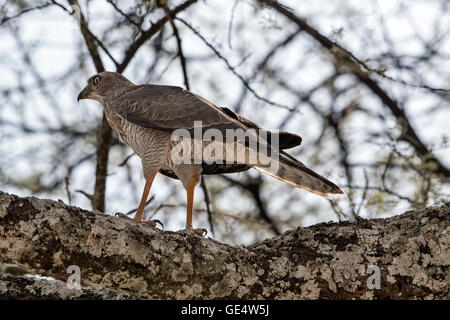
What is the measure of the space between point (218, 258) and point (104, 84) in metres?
2.87

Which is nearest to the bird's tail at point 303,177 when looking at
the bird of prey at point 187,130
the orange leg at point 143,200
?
the bird of prey at point 187,130

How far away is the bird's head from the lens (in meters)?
5.33

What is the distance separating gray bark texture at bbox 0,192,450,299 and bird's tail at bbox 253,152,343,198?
2.69 ft

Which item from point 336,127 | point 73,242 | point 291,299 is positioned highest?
point 336,127

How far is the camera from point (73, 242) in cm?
270

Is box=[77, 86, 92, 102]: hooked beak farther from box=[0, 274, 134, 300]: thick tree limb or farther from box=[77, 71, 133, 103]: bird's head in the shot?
box=[0, 274, 134, 300]: thick tree limb

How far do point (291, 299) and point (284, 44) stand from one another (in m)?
4.69

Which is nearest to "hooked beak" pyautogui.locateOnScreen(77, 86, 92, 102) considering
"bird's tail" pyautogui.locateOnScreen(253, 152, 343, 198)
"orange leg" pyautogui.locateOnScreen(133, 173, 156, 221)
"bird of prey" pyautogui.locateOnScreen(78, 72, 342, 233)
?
"bird of prey" pyautogui.locateOnScreen(78, 72, 342, 233)

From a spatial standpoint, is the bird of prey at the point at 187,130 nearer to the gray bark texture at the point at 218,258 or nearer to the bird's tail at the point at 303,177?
the bird's tail at the point at 303,177

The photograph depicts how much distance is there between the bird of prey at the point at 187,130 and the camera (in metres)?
4.30

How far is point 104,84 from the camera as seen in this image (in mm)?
5355

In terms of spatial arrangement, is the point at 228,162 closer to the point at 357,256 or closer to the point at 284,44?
the point at 357,256

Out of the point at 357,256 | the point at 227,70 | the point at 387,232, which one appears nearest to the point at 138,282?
the point at 357,256

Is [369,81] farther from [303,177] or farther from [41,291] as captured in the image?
[41,291]
